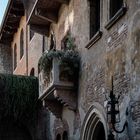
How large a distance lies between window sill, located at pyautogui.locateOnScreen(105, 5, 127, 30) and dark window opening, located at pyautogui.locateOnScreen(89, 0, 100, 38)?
1.63 m

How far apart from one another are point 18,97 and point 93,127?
7.29m

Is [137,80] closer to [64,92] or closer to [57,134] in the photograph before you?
[64,92]

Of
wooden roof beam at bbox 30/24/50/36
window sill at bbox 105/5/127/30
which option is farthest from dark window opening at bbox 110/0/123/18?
wooden roof beam at bbox 30/24/50/36

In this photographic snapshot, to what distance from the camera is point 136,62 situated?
36.1ft

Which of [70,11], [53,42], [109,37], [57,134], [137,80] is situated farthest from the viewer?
[53,42]

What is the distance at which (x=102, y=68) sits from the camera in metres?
13.2

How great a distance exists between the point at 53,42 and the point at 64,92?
449cm

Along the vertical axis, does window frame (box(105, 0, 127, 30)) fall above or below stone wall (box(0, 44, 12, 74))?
below

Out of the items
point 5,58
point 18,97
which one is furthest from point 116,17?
point 5,58

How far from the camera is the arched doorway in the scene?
44.9 feet

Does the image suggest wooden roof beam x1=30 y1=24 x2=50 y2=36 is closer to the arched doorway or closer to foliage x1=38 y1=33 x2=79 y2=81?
foliage x1=38 y1=33 x2=79 y2=81

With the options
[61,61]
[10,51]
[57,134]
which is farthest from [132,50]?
[10,51]

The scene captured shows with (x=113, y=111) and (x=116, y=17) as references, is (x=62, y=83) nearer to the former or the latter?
(x=116, y=17)

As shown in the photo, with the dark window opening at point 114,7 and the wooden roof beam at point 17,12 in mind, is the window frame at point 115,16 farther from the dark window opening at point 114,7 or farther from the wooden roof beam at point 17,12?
the wooden roof beam at point 17,12
